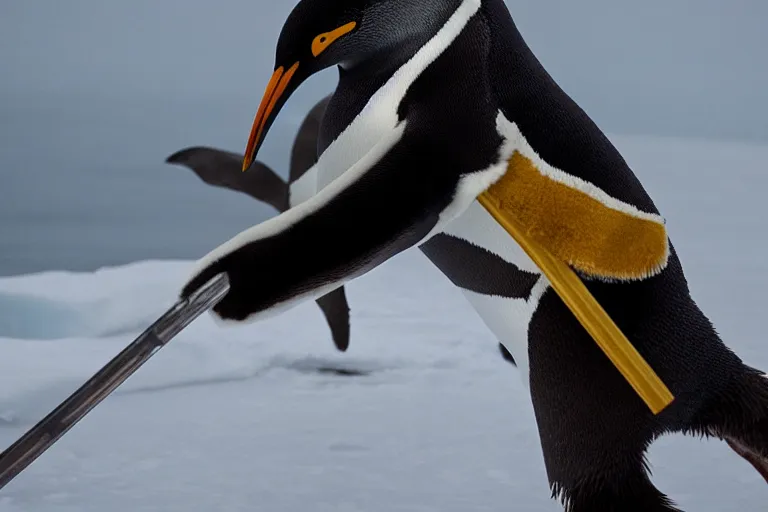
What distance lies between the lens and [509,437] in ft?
3.47

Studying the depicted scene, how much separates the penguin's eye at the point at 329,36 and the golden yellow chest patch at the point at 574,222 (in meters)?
0.14

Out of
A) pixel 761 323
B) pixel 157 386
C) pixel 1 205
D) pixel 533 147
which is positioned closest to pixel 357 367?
pixel 157 386

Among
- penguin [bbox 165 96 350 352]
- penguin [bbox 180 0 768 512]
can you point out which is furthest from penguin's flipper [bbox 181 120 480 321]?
penguin [bbox 165 96 350 352]

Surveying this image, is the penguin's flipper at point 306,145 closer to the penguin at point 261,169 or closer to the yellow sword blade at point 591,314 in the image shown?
the penguin at point 261,169

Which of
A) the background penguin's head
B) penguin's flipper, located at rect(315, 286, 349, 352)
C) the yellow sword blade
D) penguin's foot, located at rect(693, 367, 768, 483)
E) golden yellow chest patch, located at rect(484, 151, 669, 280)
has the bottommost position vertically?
penguin's foot, located at rect(693, 367, 768, 483)

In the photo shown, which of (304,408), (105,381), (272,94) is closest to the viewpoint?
(105,381)

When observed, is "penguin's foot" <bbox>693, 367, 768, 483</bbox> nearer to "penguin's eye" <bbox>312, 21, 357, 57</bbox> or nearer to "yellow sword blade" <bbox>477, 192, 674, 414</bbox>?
"yellow sword blade" <bbox>477, 192, 674, 414</bbox>

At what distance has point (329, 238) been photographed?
1.94 ft

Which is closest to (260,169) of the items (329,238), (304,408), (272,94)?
(304,408)

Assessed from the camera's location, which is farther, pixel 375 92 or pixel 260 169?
pixel 260 169

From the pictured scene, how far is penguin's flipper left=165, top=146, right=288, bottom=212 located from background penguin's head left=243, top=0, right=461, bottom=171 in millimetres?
589

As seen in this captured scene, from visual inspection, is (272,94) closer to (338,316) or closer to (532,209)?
(532,209)

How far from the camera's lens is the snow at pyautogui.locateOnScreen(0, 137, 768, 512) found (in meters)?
0.93

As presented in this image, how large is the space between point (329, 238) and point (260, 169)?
0.72 meters
